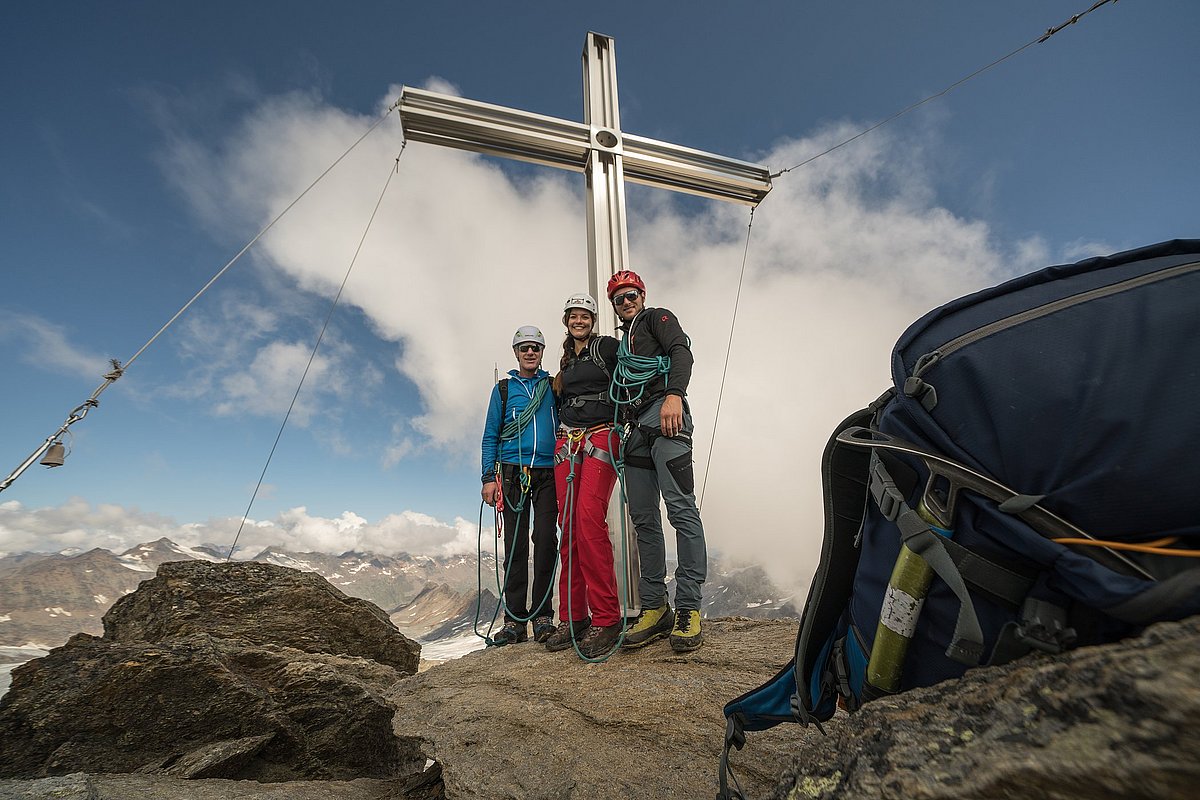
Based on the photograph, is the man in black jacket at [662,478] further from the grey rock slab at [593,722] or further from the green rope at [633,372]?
the grey rock slab at [593,722]

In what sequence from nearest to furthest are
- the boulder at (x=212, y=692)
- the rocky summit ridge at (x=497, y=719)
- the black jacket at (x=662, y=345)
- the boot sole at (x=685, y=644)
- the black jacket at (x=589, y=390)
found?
the rocky summit ridge at (x=497, y=719)
the boulder at (x=212, y=692)
the boot sole at (x=685, y=644)
the black jacket at (x=662, y=345)
the black jacket at (x=589, y=390)

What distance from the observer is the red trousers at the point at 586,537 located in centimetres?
426

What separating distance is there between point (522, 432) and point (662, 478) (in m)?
1.67

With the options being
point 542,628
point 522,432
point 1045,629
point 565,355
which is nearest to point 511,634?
point 542,628

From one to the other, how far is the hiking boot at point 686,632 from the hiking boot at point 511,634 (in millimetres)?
1649

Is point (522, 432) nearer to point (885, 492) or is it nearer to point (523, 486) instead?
point (523, 486)

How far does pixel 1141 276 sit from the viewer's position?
3.67 ft

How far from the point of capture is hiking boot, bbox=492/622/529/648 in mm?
4855

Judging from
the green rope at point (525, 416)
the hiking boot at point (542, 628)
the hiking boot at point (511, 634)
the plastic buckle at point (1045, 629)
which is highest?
the green rope at point (525, 416)

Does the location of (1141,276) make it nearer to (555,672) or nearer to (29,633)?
(555,672)

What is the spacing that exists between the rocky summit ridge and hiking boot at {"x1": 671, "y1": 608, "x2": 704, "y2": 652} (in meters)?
0.08

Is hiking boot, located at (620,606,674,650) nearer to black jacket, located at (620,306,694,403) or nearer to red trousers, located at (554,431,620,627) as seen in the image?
red trousers, located at (554,431,620,627)

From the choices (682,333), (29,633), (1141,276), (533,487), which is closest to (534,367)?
(533,487)

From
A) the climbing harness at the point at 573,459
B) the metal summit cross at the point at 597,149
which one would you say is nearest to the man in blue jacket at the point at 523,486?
the climbing harness at the point at 573,459
